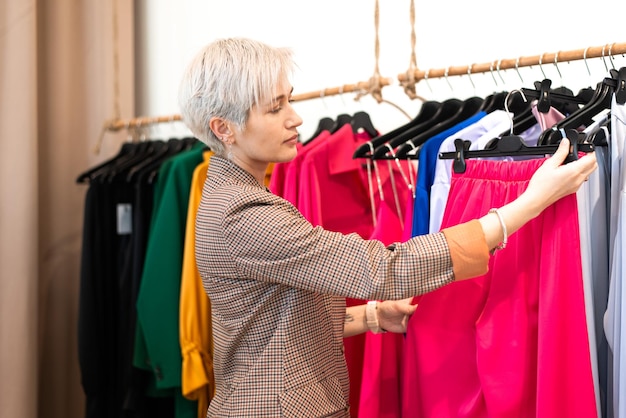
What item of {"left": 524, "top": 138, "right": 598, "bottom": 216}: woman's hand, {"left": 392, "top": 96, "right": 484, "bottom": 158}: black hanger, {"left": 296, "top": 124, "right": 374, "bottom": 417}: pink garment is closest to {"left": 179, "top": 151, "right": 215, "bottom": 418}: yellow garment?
{"left": 296, "top": 124, "right": 374, "bottom": 417}: pink garment

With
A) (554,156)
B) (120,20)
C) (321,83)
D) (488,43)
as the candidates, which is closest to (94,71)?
(120,20)

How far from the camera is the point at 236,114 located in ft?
4.49

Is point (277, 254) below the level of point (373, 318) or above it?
above

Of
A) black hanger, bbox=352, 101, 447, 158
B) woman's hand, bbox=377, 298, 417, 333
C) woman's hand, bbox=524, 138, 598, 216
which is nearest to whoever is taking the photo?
woman's hand, bbox=524, 138, 598, 216

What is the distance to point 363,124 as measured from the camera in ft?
6.31

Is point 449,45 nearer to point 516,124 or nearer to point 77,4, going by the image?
point 516,124

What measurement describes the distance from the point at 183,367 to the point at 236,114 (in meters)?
0.96

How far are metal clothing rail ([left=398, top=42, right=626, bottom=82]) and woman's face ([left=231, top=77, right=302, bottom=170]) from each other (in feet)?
1.67

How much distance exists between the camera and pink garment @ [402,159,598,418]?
1209mm

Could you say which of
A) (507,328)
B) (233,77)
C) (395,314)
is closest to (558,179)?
(507,328)

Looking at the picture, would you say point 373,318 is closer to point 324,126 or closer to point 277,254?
point 277,254

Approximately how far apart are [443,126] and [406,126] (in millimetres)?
137

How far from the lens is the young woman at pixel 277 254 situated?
4.00 ft

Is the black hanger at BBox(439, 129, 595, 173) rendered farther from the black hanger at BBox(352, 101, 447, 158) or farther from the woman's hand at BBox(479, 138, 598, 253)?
the black hanger at BBox(352, 101, 447, 158)
